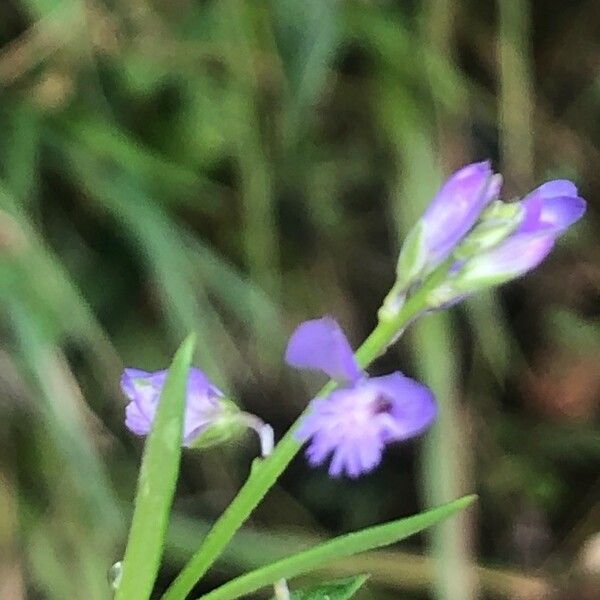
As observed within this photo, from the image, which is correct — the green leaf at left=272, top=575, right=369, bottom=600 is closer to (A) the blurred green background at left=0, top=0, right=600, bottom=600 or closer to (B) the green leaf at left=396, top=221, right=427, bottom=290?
(B) the green leaf at left=396, top=221, right=427, bottom=290

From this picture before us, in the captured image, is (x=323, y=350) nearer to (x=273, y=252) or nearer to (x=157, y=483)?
(x=157, y=483)

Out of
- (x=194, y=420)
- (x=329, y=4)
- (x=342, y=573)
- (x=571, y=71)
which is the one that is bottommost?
(x=194, y=420)

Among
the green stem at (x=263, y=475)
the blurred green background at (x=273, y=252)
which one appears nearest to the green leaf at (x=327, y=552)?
the green stem at (x=263, y=475)

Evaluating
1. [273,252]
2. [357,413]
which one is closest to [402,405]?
[357,413]

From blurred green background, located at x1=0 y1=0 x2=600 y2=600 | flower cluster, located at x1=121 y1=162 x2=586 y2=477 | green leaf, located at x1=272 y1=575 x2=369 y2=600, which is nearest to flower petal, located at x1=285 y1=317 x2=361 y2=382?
flower cluster, located at x1=121 y1=162 x2=586 y2=477

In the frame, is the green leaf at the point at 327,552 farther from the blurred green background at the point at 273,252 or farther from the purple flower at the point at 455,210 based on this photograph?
the blurred green background at the point at 273,252

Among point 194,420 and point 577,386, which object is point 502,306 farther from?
point 194,420

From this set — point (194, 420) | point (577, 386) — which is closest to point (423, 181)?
point (577, 386)
